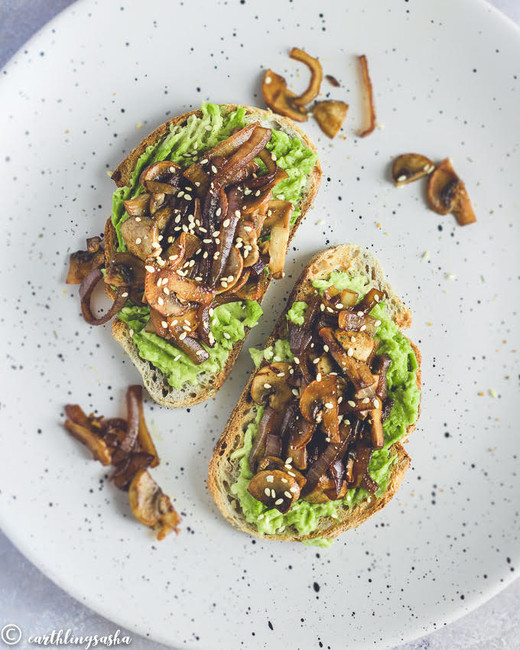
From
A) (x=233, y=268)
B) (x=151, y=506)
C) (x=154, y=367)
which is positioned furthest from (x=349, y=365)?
(x=151, y=506)

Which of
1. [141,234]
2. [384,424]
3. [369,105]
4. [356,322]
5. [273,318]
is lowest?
[384,424]

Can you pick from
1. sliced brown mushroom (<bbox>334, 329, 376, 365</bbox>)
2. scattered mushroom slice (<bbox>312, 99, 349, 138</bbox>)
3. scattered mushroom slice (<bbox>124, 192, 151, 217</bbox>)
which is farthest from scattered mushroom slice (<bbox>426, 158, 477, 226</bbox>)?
scattered mushroom slice (<bbox>124, 192, 151, 217</bbox>)

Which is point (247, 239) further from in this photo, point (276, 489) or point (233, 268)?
point (276, 489)

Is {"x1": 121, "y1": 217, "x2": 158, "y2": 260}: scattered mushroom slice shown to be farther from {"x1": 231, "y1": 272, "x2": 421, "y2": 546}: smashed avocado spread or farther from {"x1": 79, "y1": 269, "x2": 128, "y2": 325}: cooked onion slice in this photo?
{"x1": 231, "y1": 272, "x2": 421, "y2": 546}: smashed avocado spread

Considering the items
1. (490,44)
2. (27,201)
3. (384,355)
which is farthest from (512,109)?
(27,201)

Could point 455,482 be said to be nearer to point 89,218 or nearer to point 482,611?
point 482,611

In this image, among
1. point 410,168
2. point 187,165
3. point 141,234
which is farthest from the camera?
point 410,168
